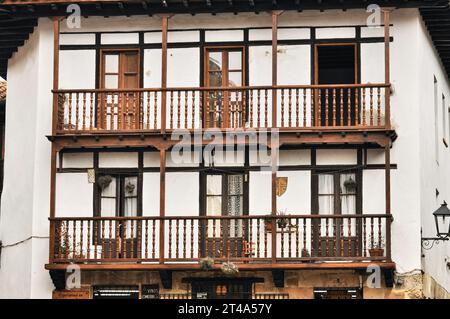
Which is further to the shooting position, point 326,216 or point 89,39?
point 89,39

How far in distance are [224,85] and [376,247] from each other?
17.7ft

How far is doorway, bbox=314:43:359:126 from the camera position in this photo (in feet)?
118

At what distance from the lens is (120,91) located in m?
36.3

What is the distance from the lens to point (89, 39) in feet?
123

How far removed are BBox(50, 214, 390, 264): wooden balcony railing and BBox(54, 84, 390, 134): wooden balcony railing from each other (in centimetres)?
217

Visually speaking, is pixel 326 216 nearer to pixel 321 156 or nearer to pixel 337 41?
pixel 321 156

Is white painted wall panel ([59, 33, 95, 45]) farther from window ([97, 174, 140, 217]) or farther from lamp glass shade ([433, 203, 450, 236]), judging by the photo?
lamp glass shade ([433, 203, 450, 236])

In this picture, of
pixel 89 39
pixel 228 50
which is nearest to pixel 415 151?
pixel 228 50

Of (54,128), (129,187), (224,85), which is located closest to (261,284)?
(129,187)

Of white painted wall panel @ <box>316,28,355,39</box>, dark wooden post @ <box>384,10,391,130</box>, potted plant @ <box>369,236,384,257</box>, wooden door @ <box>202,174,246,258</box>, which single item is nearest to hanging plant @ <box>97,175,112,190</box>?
wooden door @ <box>202,174,246,258</box>

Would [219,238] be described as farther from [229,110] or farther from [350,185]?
[350,185]

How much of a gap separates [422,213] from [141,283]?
677 cm

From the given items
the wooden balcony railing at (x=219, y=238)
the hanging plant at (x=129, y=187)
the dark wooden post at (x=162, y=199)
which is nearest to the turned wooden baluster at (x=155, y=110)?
the dark wooden post at (x=162, y=199)

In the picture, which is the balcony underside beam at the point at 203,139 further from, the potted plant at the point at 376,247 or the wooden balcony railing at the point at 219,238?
the potted plant at the point at 376,247
